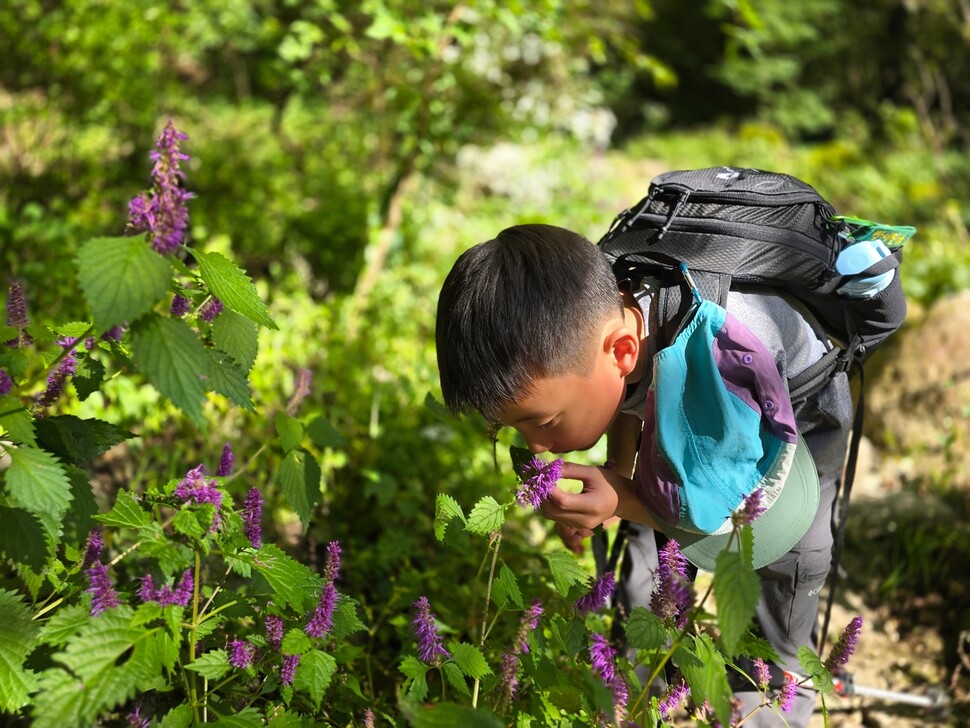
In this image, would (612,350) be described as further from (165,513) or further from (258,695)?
(165,513)

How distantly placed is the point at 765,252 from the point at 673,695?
865 mm

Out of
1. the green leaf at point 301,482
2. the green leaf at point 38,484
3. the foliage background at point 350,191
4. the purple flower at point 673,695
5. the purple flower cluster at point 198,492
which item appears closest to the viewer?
the green leaf at point 38,484

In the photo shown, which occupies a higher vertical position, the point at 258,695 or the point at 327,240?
the point at 258,695

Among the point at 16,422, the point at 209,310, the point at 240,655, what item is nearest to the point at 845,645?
the point at 240,655

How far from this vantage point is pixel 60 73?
15.2 ft

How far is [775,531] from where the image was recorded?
5.51ft

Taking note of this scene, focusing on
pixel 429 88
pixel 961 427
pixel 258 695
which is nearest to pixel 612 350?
pixel 258 695

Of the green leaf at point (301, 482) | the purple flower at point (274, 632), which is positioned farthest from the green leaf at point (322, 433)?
the purple flower at point (274, 632)

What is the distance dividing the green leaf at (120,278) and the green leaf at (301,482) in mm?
600

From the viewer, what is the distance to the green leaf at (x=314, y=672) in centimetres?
133

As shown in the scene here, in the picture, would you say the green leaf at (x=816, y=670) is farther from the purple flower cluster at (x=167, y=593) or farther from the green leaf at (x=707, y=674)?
the purple flower cluster at (x=167, y=593)

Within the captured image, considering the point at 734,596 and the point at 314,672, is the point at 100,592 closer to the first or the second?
the point at 314,672

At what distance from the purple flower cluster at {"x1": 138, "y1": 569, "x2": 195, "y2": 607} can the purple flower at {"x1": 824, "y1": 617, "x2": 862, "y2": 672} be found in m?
1.10

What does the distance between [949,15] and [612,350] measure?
485 inches
